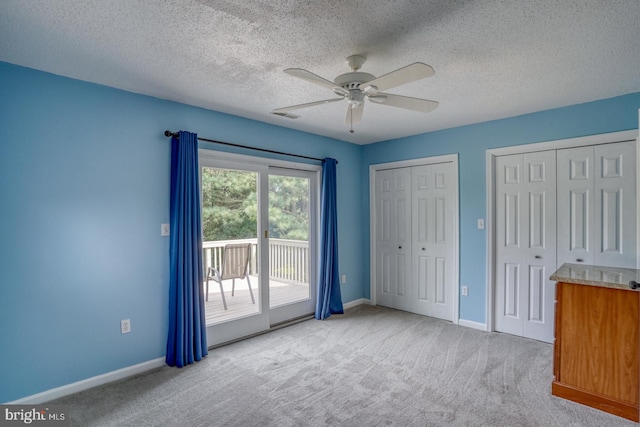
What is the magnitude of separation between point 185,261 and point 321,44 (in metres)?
2.22

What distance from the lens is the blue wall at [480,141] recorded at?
3.18 metres

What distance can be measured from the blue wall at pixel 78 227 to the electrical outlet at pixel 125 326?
0.11 feet

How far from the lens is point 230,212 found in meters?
3.69

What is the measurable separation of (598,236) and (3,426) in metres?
5.13

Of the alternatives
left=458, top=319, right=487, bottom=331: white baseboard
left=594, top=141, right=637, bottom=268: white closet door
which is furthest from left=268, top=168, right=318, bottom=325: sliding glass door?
left=594, top=141, right=637, bottom=268: white closet door

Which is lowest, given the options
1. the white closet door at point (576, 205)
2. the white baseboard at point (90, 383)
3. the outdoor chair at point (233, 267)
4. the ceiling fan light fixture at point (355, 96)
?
the white baseboard at point (90, 383)

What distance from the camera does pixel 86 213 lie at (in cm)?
269

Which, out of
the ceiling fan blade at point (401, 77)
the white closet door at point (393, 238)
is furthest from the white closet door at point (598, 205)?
the ceiling fan blade at point (401, 77)

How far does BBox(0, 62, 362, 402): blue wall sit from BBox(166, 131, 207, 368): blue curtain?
13 cm

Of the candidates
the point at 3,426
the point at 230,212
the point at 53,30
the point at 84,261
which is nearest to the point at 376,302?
the point at 230,212

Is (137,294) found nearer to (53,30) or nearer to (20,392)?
(20,392)

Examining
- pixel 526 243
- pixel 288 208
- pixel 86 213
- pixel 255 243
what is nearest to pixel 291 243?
pixel 288 208

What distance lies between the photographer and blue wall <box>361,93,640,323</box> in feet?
10.4

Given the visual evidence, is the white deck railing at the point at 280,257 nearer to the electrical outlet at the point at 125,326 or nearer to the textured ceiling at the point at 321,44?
the electrical outlet at the point at 125,326
